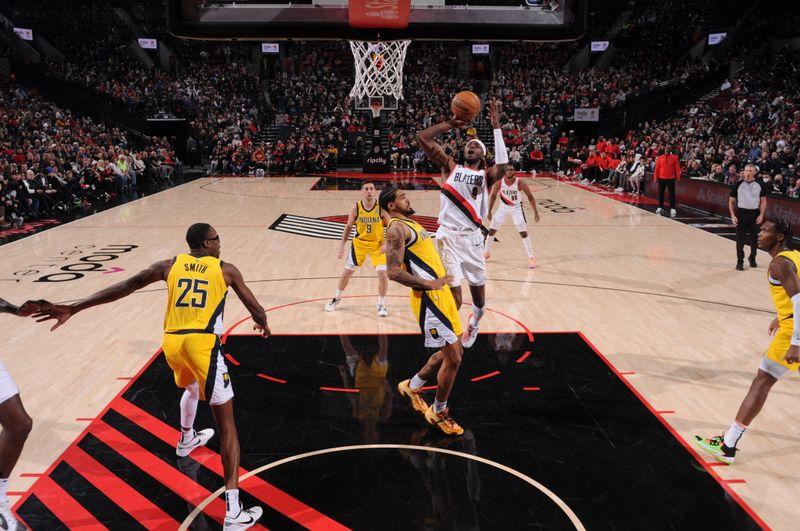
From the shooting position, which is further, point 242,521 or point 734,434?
point 734,434

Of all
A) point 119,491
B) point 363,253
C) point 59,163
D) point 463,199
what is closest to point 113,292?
point 119,491

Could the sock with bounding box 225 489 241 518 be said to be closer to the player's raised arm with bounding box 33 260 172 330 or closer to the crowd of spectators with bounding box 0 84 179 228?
the player's raised arm with bounding box 33 260 172 330

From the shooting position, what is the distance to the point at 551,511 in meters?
3.96

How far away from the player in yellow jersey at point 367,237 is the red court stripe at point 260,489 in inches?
122

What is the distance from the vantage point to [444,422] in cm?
491

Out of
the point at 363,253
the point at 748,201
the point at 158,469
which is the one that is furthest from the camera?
the point at 748,201

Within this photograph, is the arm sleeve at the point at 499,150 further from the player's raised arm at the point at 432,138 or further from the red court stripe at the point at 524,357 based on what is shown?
the red court stripe at the point at 524,357

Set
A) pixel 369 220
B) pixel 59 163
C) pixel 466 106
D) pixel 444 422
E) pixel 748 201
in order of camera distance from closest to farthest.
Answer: pixel 444 422, pixel 466 106, pixel 369 220, pixel 748 201, pixel 59 163

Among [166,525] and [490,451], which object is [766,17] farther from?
[166,525]

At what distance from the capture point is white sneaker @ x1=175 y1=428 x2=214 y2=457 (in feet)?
15.1

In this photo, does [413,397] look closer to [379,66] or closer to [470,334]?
[470,334]

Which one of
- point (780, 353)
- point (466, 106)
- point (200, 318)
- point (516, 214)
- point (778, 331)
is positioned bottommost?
point (780, 353)

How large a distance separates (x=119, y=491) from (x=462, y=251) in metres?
3.33

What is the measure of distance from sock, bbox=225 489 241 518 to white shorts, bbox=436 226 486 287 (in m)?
2.85
